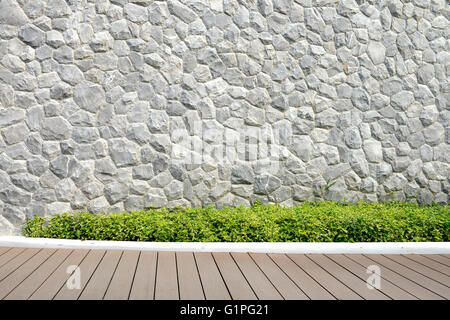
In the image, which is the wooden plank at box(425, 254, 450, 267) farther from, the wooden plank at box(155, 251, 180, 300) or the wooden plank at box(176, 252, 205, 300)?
the wooden plank at box(155, 251, 180, 300)

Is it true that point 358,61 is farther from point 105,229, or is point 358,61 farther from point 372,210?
point 105,229

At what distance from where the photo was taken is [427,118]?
23.6 feet

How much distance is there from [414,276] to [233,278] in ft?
5.89

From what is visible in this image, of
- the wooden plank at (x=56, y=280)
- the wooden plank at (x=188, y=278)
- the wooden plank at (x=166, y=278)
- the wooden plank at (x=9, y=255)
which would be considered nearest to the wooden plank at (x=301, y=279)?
the wooden plank at (x=188, y=278)

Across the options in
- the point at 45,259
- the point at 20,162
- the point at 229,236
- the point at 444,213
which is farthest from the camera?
the point at 444,213

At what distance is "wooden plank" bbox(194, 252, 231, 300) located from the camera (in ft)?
12.2

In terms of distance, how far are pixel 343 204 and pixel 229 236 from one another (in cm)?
232

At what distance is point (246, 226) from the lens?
545cm

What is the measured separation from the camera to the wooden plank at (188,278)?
12.1 feet

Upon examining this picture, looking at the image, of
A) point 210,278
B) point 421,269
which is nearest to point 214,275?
point 210,278

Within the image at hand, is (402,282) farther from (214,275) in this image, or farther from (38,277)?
(38,277)

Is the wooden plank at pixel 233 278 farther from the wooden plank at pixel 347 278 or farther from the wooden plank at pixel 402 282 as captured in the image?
the wooden plank at pixel 402 282

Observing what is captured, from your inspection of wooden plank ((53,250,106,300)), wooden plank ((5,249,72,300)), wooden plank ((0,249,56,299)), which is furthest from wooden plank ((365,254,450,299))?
wooden plank ((0,249,56,299))

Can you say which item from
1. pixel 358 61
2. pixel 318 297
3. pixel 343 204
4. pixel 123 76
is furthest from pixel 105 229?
pixel 358 61
